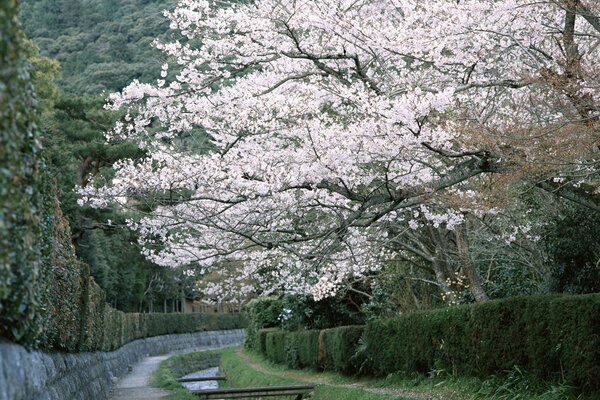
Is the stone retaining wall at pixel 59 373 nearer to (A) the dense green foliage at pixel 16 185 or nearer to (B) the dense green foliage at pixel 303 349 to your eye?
(A) the dense green foliage at pixel 16 185

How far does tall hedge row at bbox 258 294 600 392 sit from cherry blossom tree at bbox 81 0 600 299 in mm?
1641

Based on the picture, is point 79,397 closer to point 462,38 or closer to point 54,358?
point 54,358

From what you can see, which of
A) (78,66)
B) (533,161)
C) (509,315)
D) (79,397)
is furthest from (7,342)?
(78,66)

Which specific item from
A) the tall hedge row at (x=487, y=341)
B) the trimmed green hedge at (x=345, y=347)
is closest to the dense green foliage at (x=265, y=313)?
the tall hedge row at (x=487, y=341)

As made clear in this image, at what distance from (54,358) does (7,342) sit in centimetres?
506

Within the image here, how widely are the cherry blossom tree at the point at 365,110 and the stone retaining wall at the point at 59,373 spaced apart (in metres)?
2.66

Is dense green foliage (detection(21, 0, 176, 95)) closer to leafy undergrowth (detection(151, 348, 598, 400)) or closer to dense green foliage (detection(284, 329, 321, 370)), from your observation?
dense green foliage (detection(284, 329, 321, 370))

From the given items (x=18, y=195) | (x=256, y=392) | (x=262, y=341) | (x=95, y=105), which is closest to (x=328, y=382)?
(x=256, y=392)

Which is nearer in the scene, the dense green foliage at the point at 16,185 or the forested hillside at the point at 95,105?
the dense green foliage at the point at 16,185

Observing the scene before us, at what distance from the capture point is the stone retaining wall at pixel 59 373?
488 cm

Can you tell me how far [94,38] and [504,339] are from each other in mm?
54884

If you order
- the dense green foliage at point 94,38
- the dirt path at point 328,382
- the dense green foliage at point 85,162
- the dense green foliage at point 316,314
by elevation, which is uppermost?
the dense green foliage at point 94,38

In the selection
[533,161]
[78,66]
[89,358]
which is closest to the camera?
A: [533,161]

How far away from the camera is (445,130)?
10.1 metres
